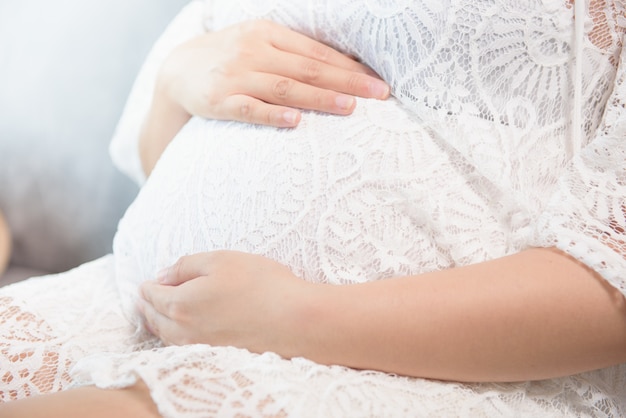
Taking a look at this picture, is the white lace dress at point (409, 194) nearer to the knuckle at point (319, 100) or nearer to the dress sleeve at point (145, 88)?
the knuckle at point (319, 100)

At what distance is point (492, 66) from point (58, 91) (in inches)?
39.4

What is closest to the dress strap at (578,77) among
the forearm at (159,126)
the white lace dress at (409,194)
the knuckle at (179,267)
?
the white lace dress at (409,194)

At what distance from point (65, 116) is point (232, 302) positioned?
87 centimetres

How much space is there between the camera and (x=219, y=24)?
1097 millimetres

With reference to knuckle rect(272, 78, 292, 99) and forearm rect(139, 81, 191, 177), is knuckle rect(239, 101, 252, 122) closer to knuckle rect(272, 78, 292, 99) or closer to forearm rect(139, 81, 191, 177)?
knuckle rect(272, 78, 292, 99)

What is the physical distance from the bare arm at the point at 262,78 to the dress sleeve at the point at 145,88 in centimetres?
12

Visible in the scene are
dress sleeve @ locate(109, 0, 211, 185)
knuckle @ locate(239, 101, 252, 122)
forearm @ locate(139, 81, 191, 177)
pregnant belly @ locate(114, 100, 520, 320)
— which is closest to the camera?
pregnant belly @ locate(114, 100, 520, 320)

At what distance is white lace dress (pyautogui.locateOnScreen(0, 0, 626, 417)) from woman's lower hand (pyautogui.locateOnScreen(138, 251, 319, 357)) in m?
0.03

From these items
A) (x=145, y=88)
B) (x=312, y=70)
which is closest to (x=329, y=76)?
(x=312, y=70)

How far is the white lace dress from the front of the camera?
668 mm

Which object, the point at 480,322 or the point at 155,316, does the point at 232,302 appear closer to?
the point at 155,316

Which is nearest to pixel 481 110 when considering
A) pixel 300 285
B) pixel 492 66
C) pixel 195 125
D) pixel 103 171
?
pixel 492 66

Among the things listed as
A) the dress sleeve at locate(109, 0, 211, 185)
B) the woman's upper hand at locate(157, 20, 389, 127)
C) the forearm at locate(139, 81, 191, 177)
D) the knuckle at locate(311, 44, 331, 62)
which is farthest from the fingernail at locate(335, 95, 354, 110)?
the dress sleeve at locate(109, 0, 211, 185)

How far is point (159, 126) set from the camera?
113cm
